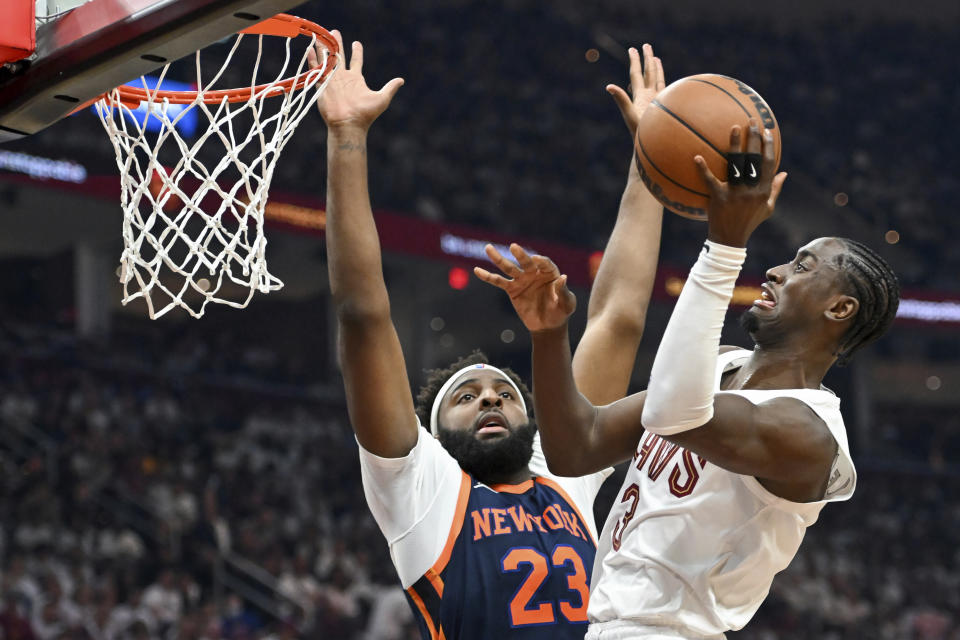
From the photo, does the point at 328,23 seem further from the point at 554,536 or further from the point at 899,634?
the point at 554,536

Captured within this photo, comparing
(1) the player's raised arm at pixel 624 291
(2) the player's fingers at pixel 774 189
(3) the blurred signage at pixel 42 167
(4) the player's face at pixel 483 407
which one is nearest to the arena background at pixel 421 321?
(3) the blurred signage at pixel 42 167

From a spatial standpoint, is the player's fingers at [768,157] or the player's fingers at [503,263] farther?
the player's fingers at [503,263]

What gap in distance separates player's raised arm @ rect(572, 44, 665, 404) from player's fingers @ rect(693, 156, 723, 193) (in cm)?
129

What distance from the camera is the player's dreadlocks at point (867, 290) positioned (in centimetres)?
266

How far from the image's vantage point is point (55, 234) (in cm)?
1362

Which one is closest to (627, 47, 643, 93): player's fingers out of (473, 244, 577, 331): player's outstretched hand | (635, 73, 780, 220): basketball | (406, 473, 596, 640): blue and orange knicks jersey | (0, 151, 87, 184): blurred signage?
(635, 73, 780, 220): basketball

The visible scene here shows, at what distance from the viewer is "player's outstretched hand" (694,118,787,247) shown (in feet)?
7.42

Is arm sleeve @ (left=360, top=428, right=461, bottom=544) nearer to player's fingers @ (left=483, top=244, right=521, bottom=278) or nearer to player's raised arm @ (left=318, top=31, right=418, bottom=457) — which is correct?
player's raised arm @ (left=318, top=31, right=418, bottom=457)

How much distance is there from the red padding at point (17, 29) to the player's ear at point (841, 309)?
1917 mm

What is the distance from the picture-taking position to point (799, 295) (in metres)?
2.69

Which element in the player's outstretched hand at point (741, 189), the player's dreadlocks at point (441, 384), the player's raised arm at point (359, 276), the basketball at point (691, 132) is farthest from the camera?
the player's dreadlocks at point (441, 384)

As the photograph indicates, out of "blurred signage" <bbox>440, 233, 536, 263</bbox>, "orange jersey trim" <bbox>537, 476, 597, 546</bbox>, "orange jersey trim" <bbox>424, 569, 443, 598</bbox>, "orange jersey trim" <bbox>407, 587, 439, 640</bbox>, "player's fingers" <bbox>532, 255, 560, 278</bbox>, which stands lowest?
"blurred signage" <bbox>440, 233, 536, 263</bbox>

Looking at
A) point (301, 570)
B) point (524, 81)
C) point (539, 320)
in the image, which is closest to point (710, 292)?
point (539, 320)

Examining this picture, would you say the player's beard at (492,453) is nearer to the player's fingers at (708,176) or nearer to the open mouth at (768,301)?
the open mouth at (768,301)
